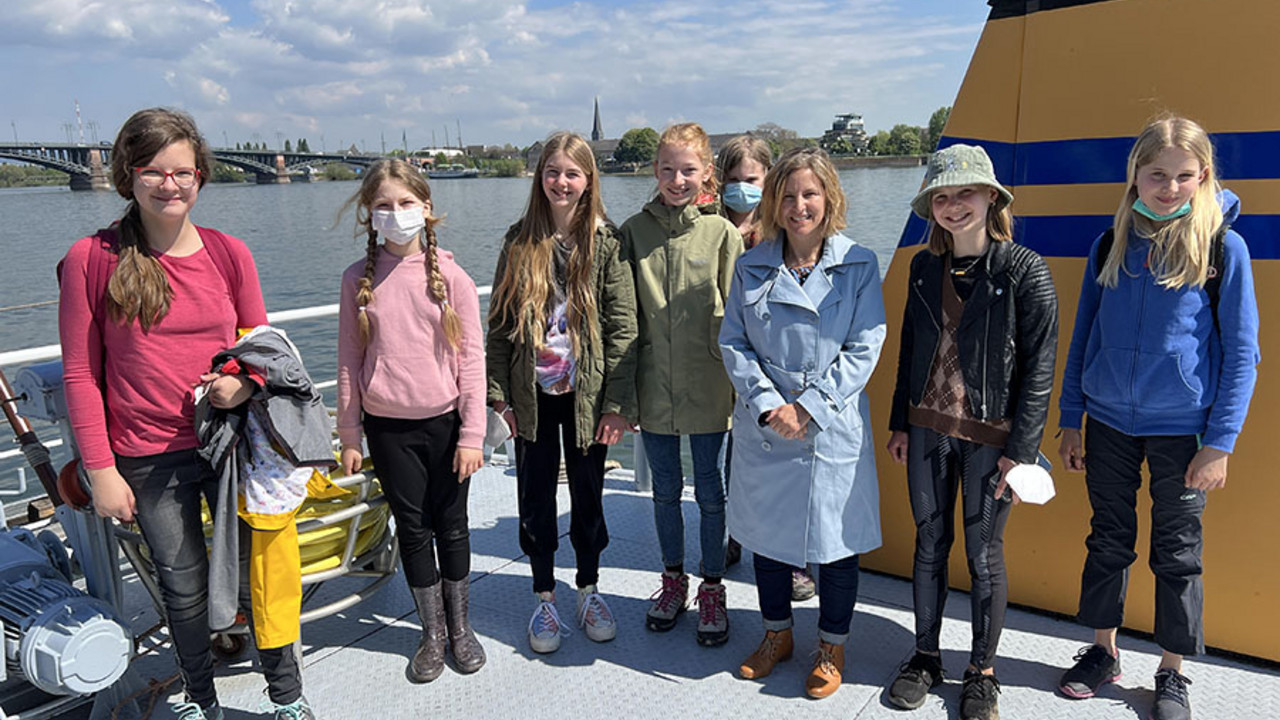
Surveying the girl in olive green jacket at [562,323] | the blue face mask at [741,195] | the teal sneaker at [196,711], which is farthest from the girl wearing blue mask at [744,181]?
the teal sneaker at [196,711]

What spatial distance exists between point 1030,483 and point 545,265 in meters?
→ 1.32

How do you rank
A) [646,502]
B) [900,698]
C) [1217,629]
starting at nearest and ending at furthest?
1. [900,698]
2. [1217,629]
3. [646,502]

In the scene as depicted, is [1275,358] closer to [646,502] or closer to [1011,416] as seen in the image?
[1011,416]

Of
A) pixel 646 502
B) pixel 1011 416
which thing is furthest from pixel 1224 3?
pixel 646 502

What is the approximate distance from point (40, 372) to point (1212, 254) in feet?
8.91

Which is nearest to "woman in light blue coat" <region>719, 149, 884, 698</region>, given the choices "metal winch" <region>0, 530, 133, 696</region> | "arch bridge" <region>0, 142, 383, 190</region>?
"metal winch" <region>0, 530, 133, 696</region>

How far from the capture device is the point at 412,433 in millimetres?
2207

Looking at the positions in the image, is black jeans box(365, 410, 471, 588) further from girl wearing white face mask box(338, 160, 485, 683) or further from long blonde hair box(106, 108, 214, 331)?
long blonde hair box(106, 108, 214, 331)

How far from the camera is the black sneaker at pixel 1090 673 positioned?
215cm

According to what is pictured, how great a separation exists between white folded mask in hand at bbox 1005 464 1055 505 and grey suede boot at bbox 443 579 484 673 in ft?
4.73

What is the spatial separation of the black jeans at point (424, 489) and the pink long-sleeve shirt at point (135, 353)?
1.50 ft

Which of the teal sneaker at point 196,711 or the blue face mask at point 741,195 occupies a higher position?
the blue face mask at point 741,195

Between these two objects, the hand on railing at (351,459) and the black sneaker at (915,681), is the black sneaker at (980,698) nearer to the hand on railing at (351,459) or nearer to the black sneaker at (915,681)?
the black sneaker at (915,681)

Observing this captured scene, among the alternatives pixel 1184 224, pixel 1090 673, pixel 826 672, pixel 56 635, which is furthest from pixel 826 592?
pixel 56 635
